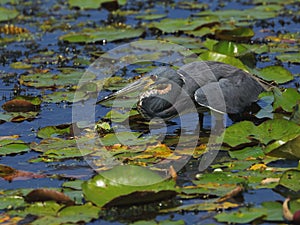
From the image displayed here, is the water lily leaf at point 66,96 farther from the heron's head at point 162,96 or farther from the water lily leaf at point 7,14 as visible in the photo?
the water lily leaf at point 7,14

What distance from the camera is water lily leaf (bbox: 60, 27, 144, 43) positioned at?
33.3ft

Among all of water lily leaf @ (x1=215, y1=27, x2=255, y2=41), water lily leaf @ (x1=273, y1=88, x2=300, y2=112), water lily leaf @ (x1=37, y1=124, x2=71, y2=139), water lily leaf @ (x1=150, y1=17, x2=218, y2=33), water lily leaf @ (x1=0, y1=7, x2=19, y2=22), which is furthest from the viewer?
water lily leaf @ (x1=0, y1=7, x2=19, y2=22)

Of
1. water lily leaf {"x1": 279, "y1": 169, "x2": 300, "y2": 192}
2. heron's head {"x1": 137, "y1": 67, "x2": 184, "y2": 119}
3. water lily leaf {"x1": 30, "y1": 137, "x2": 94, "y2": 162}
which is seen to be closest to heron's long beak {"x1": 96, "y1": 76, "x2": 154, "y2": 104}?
heron's head {"x1": 137, "y1": 67, "x2": 184, "y2": 119}

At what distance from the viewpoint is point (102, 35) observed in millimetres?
10312

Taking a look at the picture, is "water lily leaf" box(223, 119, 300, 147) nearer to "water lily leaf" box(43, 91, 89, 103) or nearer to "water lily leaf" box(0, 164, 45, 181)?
"water lily leaf" box(0, 164, 45, 181)

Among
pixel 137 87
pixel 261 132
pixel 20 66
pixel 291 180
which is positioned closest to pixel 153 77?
pixel 137 87

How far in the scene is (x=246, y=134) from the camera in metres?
5.85

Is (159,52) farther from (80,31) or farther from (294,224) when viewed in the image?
(294,224)

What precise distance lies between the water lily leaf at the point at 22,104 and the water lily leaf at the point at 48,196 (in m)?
2.57

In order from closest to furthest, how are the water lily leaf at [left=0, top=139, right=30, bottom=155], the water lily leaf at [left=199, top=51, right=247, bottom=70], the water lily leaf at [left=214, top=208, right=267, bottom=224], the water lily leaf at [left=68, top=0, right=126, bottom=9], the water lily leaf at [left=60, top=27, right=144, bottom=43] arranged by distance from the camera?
1. the water lily leaf at [left=214, top=208, right=267, bottom=224]
2. the water lily leaf at [left=0, top=139, right=30, bottom=155]
3. the water lily leaf at [left=199, top=51, right=247, bottom=70]
4. the water lily leaf at [left=60, top=27, right=144, bottom=43]
5. the water lily leaf at [left=68, top=0, right=126, bottom=9]

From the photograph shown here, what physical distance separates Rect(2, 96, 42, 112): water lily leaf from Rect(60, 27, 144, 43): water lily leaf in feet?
9.54

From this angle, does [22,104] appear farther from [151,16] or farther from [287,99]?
[151,16]

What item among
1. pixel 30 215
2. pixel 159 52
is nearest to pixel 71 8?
pixel 159 52

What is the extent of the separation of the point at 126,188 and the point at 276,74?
Result: 363 cm
